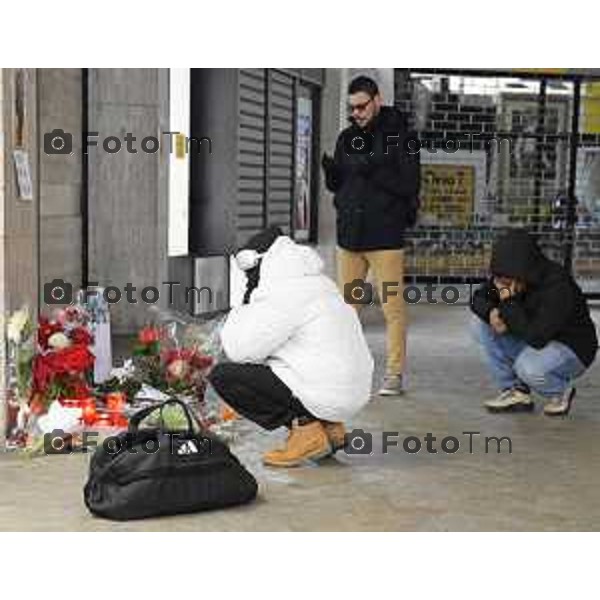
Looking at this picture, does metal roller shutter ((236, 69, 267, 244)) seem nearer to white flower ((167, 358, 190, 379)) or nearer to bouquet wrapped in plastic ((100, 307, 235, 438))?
bouquet wrapped in plastic ((100, 307, 235, 438))

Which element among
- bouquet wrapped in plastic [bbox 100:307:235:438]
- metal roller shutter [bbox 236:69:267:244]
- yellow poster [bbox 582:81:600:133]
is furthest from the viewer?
yellow poster [bbox 582:81:600:133]

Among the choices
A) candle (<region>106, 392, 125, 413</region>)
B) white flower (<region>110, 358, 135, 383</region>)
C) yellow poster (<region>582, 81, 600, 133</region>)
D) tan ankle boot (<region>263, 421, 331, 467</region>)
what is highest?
yellow poster (<region>582, 81, 600, 133</region>)

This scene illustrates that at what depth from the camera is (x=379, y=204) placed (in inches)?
224

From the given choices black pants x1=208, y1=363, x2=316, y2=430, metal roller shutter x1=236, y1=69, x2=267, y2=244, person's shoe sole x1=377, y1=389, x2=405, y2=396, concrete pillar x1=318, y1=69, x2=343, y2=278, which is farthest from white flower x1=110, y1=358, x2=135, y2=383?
concrete pillar x1=318, y1=69, x2=343, y2=278

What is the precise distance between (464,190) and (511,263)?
651 centimetres

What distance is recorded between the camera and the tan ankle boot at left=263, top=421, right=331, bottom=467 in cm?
415

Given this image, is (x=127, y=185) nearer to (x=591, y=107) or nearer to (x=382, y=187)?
(x=382, y=187)

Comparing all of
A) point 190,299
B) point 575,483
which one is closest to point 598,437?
point 575,483

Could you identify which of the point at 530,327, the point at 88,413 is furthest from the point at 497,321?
the point at 88,413

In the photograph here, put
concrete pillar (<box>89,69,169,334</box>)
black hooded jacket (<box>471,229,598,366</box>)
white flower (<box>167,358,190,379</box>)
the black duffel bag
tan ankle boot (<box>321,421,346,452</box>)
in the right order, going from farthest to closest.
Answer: concrete pillar (<box>89,69,169,334</box>) → black hooded jacket (<box>471,229,598,366</box>) → white flower (<box>167,358,190,379</box>) → tan ankle boot (<box>321,421,346,452</box>) → the black duffel bag

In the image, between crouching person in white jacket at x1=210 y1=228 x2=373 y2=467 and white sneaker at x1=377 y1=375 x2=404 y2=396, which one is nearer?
crouching person in white jacket at x1=210 y1=228 x2=373 y2=467

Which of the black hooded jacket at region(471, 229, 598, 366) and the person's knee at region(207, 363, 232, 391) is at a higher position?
the black hooded jacket at region(471, 229, 598, 366)

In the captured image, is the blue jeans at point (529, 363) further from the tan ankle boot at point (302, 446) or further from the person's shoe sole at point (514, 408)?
the tan ankle boot at point (302, 446)

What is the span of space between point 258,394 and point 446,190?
25.4 ft
